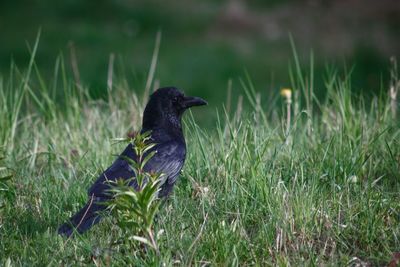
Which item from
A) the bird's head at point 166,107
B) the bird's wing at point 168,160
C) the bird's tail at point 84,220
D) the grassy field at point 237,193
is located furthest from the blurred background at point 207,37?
the bird's tail at point 84,220

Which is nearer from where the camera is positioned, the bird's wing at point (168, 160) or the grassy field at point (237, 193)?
the grassy field at point (237, 193)

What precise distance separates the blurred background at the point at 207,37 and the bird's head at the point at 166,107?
7322 mm

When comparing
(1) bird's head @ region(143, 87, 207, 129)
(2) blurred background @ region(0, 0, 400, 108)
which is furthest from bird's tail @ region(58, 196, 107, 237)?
(2) blurred background @ region(0, 0, 400, 108)

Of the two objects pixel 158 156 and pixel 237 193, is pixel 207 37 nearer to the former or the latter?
pixel 158 156

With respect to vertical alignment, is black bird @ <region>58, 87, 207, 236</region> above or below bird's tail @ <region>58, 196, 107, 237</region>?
above

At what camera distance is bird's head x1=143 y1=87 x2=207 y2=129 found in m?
5.47

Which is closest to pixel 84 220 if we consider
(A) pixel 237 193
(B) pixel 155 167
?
(B) pixel 155 167

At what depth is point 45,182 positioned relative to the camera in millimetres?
5145

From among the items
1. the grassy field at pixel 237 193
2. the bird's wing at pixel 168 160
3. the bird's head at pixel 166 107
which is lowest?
the grassy field at pixel 237 193

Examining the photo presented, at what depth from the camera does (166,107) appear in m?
5.49

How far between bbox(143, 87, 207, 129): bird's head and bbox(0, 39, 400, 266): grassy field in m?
0.23

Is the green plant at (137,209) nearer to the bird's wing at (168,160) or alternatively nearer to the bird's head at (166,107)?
the bird's wing at (168,160)

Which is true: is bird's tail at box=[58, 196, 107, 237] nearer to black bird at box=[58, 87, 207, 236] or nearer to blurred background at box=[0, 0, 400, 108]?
black bird at box=[58, 87, 207, 236]

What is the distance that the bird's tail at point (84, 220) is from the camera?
4.32 meters
